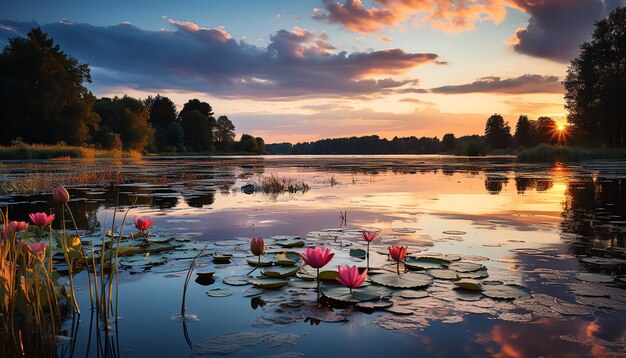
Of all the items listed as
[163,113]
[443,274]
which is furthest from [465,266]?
[163,113]

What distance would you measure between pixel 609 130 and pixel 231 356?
49.4 metres

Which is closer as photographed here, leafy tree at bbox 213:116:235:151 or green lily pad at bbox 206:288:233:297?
green lily pad at bbox 206:288:233:297

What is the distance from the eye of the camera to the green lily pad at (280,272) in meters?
4.10

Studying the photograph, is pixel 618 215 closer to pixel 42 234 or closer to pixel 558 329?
pixel 558 329

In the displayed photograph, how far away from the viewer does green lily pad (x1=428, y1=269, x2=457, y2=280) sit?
4.05m

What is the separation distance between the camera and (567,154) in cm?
3372

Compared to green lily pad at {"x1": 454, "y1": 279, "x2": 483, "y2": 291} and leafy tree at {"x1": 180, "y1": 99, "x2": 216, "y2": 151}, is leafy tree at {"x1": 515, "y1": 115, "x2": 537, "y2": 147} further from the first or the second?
green lily pad at {"x1": 454, "y1": 279, "x2": 483, "y2": 291}

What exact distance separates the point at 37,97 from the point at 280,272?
5933 centimetres

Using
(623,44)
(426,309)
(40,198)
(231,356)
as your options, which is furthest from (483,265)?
(623,44)

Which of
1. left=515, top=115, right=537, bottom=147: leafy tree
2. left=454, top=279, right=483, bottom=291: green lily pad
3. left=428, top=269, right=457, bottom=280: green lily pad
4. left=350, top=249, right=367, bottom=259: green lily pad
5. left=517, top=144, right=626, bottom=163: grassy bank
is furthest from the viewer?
left=515, top=115, right=537, bottom=147: leafy tree

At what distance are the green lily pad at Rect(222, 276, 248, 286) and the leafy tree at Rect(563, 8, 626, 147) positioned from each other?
43587 millimetres

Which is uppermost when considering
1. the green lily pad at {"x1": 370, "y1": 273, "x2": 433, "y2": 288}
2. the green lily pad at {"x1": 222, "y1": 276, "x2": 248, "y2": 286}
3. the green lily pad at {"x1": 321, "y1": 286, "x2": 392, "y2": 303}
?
the green lily pad at {"x1": 370, "y1": 273, "x2": 433, "y2": 288}

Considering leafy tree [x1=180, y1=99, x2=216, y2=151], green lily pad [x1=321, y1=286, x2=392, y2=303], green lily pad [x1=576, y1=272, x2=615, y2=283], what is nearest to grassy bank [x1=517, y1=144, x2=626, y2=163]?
green lily pad [x1=576, y1=272, x2=615, y2=283]

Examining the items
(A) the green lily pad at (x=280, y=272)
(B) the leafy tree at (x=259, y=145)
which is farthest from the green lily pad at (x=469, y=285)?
(B) the leafy tree at (x=259, y=145)
